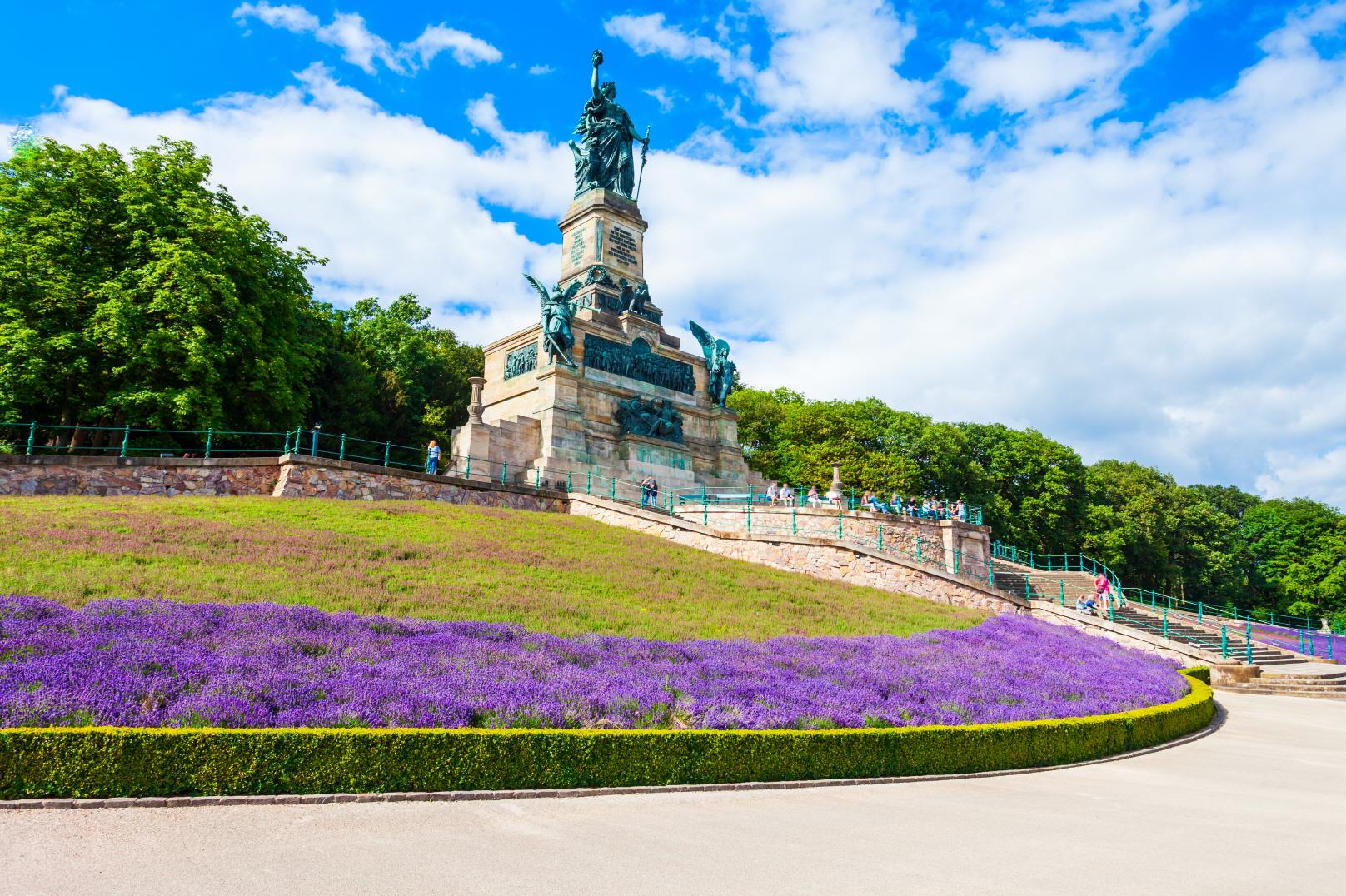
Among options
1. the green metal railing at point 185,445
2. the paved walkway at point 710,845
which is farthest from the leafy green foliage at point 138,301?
the paved walkway at point 710,845

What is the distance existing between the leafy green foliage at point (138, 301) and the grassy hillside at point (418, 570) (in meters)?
5.53

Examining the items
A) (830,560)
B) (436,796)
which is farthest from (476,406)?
(436,796)

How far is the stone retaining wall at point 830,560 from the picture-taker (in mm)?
26422

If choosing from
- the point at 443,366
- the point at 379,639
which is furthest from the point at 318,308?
the point at 379,639

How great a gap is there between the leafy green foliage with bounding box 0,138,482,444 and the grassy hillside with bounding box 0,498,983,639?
5.53 metres

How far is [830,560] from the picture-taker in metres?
27.1

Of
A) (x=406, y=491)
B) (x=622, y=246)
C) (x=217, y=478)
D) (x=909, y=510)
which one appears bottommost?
(x=217, y=478)

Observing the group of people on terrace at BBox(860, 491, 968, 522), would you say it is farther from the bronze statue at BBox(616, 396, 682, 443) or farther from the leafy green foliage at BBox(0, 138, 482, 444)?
the leafy green foliage at BBox(0, 138, 482, 444)

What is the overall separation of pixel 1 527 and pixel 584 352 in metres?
23.8

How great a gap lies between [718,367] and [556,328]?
899 centimetres

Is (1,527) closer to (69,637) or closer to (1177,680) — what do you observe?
(69,637)

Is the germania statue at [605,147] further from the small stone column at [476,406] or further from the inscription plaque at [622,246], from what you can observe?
the small stone column at [476,406]

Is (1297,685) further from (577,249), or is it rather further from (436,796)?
(577,249)

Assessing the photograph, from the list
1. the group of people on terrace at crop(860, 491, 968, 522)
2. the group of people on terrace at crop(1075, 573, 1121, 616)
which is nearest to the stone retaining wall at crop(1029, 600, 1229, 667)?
the group of people on terrace at crop(1075, 573, 1121, 616)
